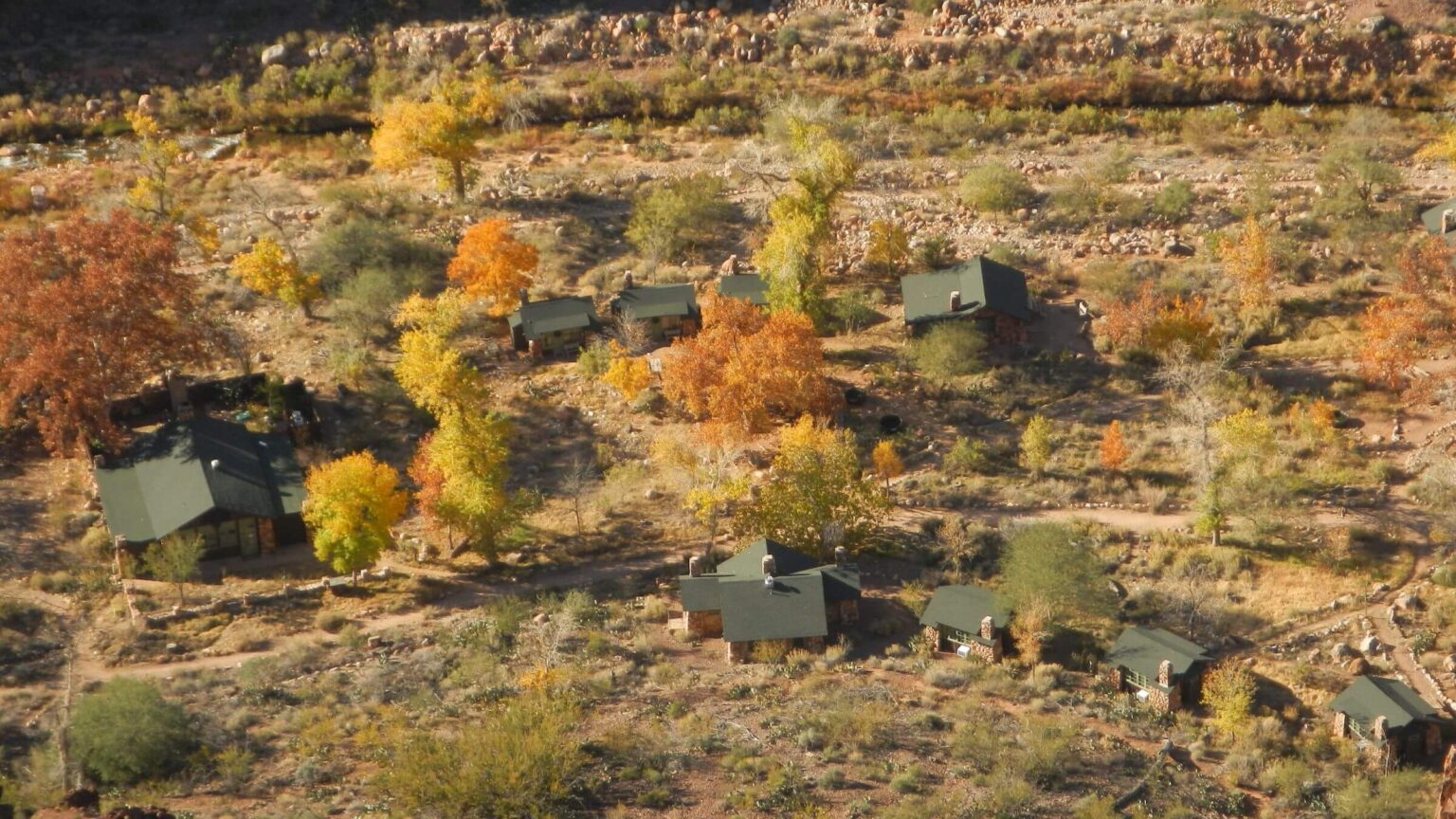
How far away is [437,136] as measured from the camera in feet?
264

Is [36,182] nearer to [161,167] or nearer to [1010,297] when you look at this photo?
[161,167]

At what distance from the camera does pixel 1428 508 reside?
61.5 metres

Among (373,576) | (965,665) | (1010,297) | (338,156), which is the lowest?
(965,665)

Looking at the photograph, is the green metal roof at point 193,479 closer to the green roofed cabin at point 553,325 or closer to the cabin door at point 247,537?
the cabin door at point 247,537

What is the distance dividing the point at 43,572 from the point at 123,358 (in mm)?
8553

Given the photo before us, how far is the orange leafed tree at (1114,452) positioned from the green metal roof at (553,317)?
21403 mm

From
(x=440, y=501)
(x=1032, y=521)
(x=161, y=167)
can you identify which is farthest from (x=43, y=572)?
(x=1032, y=521)

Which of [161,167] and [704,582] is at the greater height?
[161,167]

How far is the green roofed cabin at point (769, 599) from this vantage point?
184 ft

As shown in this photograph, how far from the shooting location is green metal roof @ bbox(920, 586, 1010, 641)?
183 feet

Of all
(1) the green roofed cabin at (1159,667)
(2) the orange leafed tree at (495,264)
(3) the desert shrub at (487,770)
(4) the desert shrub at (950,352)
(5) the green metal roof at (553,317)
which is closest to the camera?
(3) the desert shrub at (487,770)

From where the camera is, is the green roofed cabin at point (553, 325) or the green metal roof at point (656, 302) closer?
the green roofed cabin at point (553, 325)

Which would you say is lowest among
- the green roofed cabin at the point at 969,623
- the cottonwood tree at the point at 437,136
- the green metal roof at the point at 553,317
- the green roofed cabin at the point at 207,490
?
the green roofed cabin at the point at 969,623

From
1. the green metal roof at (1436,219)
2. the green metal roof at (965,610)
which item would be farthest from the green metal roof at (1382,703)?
the green metal roof at (1436,219)
